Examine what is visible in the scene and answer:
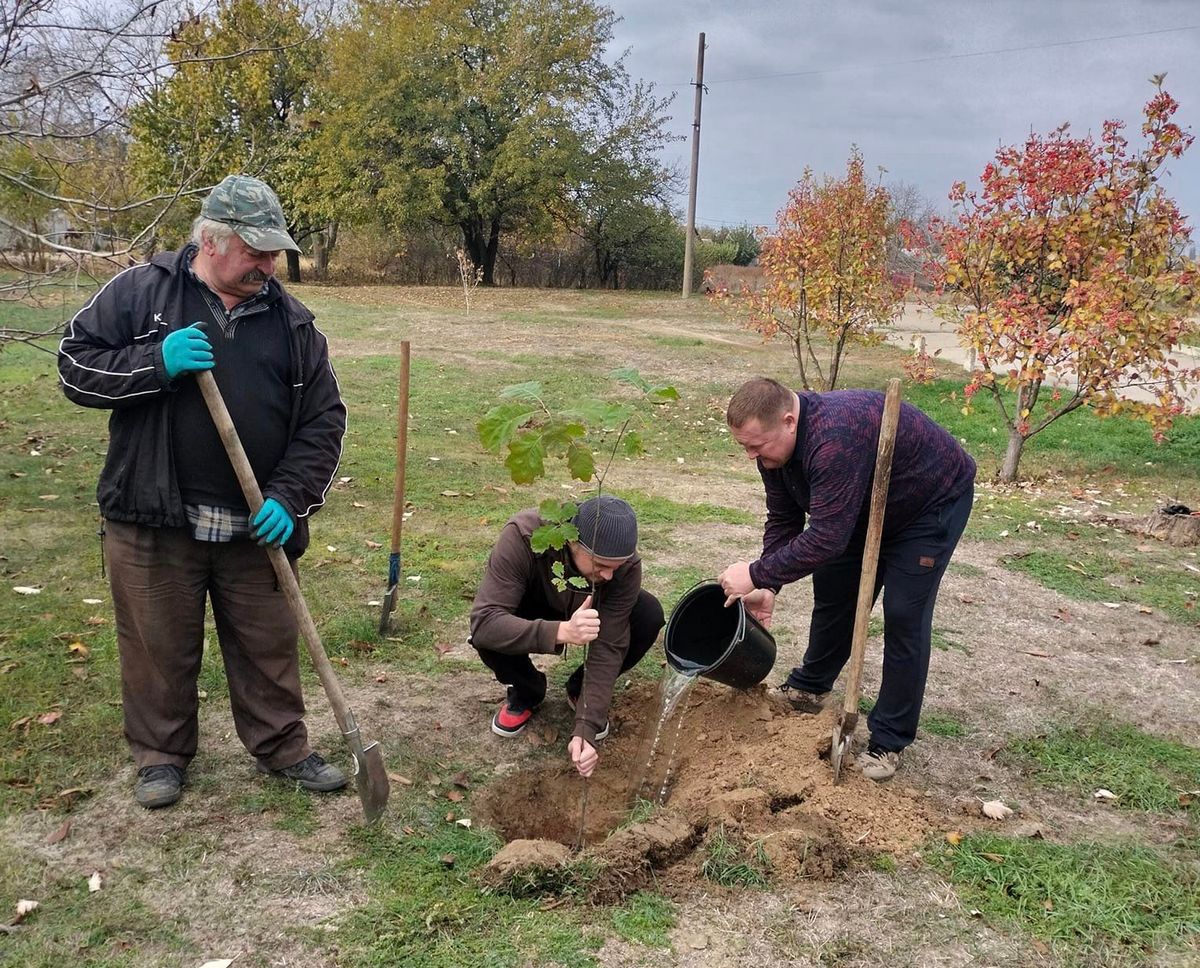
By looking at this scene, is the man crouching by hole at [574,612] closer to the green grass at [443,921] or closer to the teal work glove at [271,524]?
the green grass at [443,921]

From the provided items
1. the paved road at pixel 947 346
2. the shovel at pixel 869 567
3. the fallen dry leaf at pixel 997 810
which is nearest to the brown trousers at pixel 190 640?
the shovel at pixel 869 567

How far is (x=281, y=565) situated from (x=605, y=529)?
43.3 inches

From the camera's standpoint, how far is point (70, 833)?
3.09 meters

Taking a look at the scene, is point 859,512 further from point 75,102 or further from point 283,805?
point 75,102

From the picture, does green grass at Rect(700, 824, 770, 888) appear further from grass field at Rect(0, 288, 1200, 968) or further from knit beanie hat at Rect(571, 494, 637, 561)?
knit beanie hat at Rect(571, 494, 637, 561)

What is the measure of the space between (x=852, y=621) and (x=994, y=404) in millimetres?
9242

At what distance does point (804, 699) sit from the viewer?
4.33 metres

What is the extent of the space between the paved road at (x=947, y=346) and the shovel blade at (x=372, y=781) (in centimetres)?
883

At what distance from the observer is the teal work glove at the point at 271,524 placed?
9.90 feet

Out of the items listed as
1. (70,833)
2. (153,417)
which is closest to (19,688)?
(70,833)

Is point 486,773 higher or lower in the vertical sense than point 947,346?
lower

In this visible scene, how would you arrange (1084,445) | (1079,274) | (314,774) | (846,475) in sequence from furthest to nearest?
(1084,445) < (1079,274) < (314,774) < (846,475)

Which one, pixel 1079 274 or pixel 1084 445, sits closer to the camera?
pixel 1079 274

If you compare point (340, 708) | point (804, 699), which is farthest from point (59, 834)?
point (804, 699)
